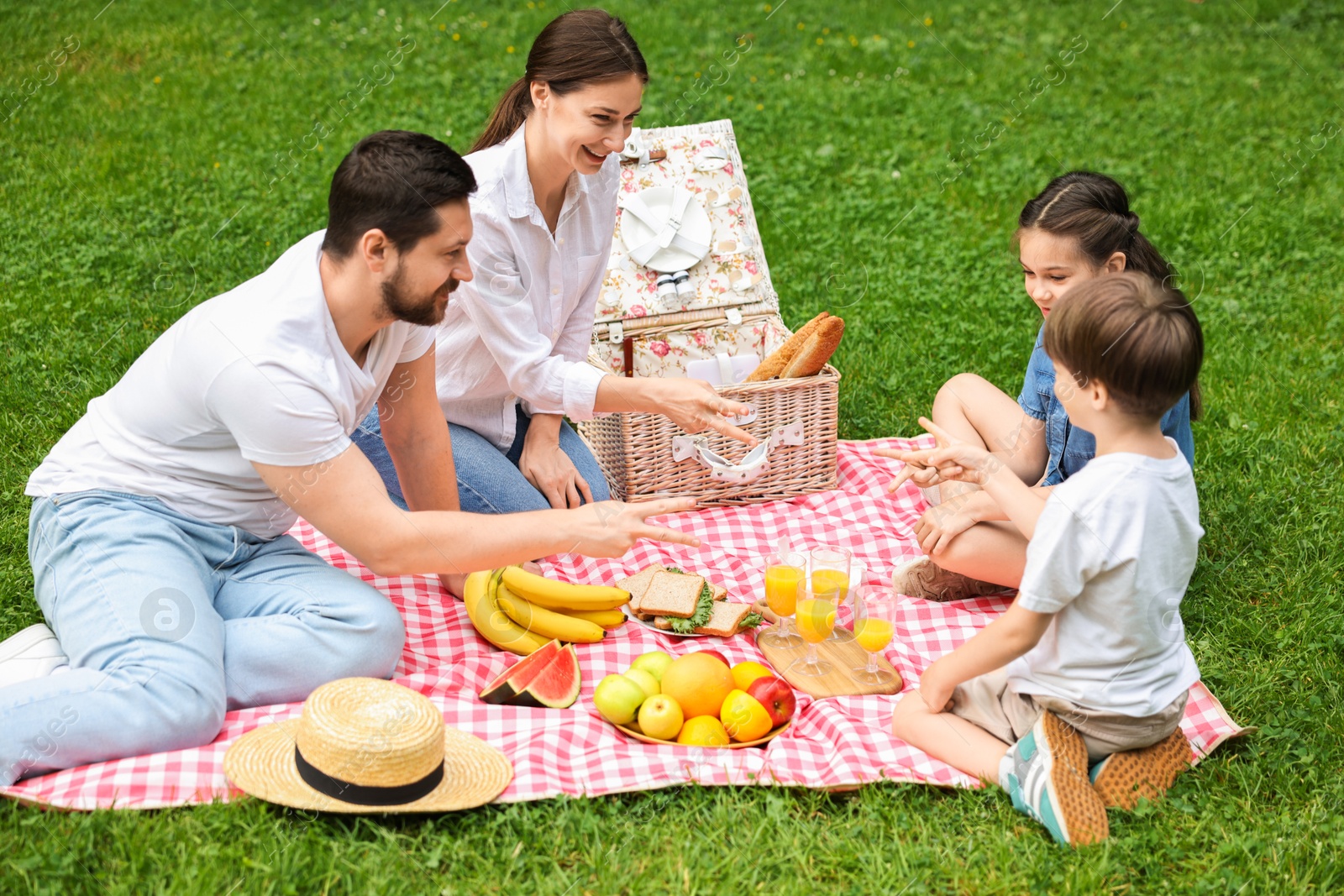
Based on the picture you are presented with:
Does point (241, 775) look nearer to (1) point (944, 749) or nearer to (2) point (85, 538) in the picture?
(2) point (85, 538)

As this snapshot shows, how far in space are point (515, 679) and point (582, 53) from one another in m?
1.78

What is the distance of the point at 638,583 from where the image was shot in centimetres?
358

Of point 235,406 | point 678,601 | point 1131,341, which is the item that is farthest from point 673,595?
point 1131,341

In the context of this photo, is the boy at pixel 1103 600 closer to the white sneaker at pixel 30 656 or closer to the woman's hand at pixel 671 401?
the woman's hand at pixel 671 401

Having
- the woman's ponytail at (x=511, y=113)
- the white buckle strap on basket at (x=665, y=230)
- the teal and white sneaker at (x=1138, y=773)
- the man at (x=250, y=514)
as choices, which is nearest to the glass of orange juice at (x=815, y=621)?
the man at (x=250, y=514)

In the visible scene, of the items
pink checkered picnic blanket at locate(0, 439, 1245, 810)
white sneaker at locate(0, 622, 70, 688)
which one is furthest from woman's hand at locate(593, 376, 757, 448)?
white sneaker at locate(0, 622, 70, 688)

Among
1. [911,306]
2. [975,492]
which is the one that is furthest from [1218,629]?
[911,306]

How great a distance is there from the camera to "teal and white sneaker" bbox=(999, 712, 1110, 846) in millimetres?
2500

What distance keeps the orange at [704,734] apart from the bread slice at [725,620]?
1.53ft

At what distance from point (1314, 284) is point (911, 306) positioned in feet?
6.77

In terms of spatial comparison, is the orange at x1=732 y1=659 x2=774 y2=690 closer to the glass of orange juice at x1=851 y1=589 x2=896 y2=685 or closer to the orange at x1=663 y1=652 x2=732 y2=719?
the orange at x1=663 y1=652 x2=732 y2=719

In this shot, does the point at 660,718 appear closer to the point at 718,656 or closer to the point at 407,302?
the point at 718,656

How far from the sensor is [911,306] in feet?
18.7

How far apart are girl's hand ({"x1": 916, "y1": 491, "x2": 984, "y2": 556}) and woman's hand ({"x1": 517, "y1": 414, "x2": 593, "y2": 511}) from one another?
1.13 metres
